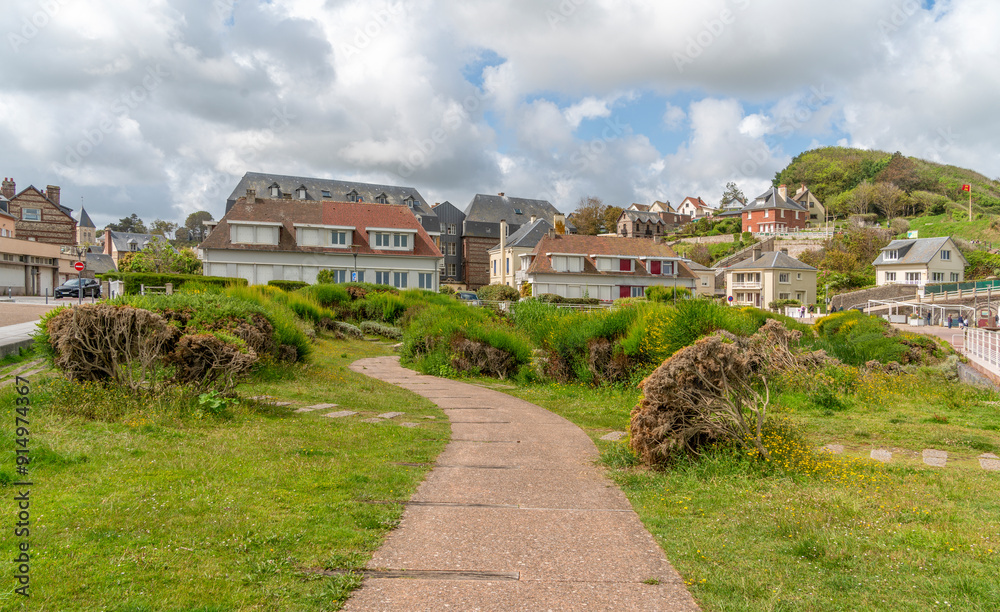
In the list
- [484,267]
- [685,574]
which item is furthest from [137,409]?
[484,267]

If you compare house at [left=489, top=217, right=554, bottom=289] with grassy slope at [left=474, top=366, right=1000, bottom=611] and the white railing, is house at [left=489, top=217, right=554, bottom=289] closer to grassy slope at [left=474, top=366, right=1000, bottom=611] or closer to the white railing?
the white railing

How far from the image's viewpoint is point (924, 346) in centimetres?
1878

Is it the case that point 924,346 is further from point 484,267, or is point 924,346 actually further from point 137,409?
point 484,267

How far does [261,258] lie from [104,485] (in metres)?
37.9

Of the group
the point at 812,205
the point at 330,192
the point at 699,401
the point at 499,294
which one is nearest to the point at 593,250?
the point at 499,294

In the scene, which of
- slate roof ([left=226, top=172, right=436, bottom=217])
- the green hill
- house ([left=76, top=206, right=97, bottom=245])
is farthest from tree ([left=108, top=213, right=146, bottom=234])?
the green hill

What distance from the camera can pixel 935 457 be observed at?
7.30m

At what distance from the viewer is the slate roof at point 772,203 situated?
85.5m

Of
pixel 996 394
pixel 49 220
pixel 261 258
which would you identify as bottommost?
pixel 996 394

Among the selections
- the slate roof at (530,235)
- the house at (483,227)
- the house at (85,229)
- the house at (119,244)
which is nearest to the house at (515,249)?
the slate roof at (530,235)

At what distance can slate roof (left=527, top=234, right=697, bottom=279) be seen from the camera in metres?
49.5

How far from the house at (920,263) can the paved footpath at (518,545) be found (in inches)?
2598

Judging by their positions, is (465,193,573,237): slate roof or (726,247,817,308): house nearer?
(726,247,817,308): house

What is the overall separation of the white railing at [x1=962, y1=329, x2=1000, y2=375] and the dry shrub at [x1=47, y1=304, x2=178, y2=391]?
718 inches
